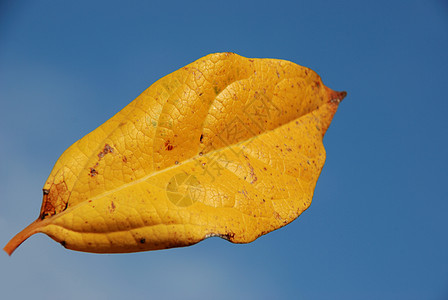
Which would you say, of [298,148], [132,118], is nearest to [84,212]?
[132,118]

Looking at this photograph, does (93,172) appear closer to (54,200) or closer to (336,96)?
(54,200)

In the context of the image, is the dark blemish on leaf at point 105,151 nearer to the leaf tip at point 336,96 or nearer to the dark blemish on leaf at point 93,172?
the dark blemish on leaf at point 93,172

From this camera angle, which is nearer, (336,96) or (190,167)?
(190,167)

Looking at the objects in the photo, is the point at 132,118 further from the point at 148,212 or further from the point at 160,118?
the point at 148,212

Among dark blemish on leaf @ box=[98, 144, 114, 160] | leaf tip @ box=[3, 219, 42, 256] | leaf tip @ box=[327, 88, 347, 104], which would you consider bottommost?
leaf tip @ box=[3, 219, 42, 256]

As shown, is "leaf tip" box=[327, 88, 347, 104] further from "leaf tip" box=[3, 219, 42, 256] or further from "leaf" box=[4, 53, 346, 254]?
"leaf tip" box=[3, 219, 42, 256]

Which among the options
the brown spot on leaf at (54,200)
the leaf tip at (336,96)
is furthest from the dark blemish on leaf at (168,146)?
the leaf tip at (336,96)

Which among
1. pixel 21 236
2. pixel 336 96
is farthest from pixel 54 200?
pixel 336 96

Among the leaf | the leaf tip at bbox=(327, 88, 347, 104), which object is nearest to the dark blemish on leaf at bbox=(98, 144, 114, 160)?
the leaf
